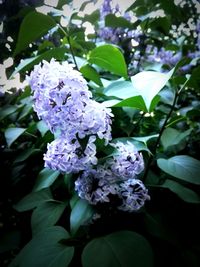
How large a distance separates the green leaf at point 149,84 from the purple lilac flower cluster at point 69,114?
85 mm

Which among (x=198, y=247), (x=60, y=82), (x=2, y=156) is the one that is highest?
(x=60, y=82)

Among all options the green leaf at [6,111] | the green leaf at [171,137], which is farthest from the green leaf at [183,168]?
the green leaf at [6,111]

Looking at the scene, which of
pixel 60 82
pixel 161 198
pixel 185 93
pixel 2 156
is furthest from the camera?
pixel 185 93

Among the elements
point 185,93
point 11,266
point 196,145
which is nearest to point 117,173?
point 11,266

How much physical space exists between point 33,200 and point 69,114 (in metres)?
0.37

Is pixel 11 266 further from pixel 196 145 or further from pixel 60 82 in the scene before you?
pixel 196 145

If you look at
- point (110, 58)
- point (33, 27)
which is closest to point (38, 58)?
point (33, 27)

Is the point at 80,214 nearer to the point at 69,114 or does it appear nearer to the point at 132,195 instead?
the point at 132,195

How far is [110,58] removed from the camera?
733 mm

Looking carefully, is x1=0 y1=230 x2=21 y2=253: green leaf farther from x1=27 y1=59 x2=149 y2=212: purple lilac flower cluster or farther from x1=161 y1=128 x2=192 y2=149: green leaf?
x1=161 y1=128 x2=192 y2=149: green leaf

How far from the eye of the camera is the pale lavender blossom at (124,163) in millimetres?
616

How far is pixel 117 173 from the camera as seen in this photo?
0.62 m

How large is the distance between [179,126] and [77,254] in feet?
1.99

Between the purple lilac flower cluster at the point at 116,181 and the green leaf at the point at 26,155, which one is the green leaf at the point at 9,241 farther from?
the purple lilac flower cluster at the point at 116,181
